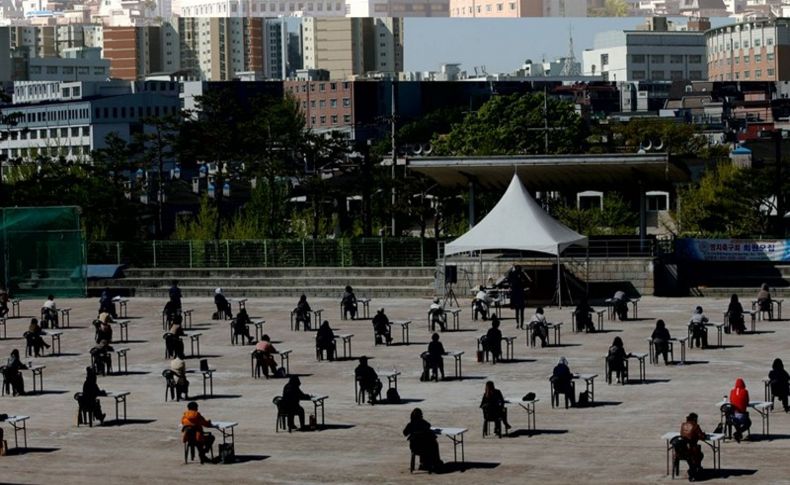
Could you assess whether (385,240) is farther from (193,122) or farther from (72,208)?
(193,122)

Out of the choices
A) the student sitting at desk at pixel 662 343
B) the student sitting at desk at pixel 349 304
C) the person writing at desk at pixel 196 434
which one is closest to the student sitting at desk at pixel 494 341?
the student sitting at desk at pixel 662 343

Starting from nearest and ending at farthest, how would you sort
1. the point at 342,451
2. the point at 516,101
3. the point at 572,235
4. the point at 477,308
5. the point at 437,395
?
the point at 342,451 < the point at 437,395 < the point at 477,308 < the point at 572,235 < the point at 516,101

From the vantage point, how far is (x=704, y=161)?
12438 centimetres

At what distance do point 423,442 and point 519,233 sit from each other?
28500mm

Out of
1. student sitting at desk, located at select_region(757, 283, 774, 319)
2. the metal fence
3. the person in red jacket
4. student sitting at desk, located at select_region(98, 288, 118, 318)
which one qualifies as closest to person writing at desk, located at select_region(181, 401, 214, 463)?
the person in red jacket

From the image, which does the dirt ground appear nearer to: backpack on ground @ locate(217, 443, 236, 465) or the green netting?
backpack on ground @ locate(217, 443, 236, 465)

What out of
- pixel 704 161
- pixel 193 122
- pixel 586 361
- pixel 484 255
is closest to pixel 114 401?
pixel 586 361

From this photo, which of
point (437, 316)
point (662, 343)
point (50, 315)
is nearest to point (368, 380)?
point (662, 343)

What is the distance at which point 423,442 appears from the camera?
101ft

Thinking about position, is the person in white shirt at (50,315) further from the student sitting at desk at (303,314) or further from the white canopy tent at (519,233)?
the white canopy tent at (519,233)

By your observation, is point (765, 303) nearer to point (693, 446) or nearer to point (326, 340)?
point (326, 340)

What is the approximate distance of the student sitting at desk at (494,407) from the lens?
111 feet

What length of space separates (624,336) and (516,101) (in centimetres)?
8284

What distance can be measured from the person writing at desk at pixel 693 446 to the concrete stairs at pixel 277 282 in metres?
35.2
